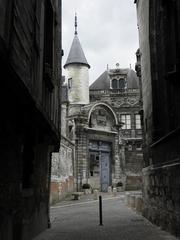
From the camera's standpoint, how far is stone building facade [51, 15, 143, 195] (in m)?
25.7

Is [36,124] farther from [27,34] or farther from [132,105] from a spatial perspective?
[132,105]

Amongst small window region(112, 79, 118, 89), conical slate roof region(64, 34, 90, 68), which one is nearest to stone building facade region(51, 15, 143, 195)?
conical slate roof region(64, 34, 90, 68)

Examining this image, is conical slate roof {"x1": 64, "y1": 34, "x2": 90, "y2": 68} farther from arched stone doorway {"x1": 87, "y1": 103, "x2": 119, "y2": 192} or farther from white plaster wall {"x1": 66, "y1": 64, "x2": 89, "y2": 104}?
arched stone doorway {"x1": 87, "y1": 103, "x2": 119, "y2": 192}

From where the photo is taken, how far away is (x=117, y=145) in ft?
94.5

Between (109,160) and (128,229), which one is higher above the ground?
(109,160)

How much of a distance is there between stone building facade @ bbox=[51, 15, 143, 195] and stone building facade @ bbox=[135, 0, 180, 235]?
1443cm

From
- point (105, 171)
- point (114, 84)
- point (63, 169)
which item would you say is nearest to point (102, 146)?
point (105, 171)

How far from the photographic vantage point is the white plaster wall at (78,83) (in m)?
31.4

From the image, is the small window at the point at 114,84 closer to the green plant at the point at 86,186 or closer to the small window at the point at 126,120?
the small window at the point at 126,120

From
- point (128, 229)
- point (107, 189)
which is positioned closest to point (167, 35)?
point (128, 229)

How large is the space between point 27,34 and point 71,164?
1890 centimetres

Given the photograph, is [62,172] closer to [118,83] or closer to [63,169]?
[63,169]

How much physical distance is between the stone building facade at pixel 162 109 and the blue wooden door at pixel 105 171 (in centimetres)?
1571

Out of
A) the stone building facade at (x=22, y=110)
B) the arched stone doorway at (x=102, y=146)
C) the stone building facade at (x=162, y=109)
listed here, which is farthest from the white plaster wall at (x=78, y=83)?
the stone building facade at (x=22, y=110)
